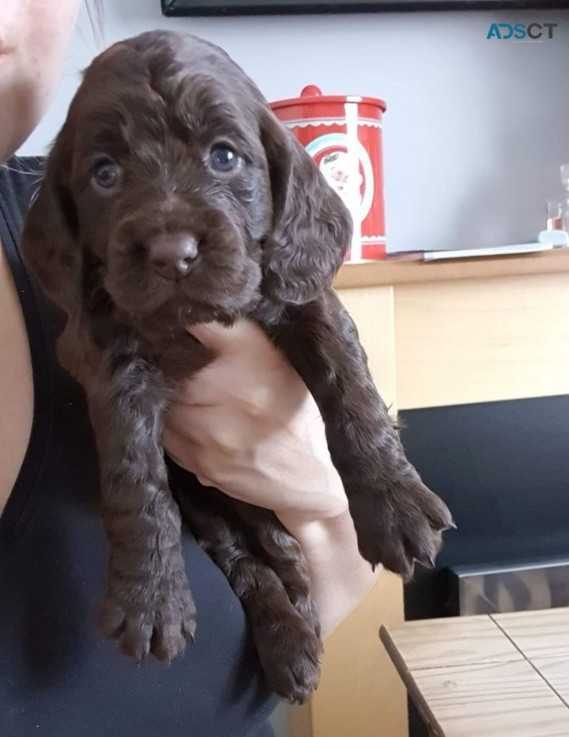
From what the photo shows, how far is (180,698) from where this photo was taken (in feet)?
2.81

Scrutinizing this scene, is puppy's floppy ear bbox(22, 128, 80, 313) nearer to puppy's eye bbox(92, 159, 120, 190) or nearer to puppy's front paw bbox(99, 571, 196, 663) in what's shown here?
puppy's eye bbox(92, 159, 120, 190)

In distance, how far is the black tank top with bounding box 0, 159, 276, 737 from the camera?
0.80 meters

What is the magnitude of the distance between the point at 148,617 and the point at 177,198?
1.33ft

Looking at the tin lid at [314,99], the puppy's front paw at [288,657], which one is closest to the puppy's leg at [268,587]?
the puppy's front paw at [288,657]

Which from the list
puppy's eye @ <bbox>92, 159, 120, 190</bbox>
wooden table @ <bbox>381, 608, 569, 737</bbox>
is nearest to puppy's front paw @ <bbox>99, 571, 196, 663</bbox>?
puppy's eye @ <bbox>92, 159, 120, 190</bbox>

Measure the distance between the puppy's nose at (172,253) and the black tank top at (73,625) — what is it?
23cm

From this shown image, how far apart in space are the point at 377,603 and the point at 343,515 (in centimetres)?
72

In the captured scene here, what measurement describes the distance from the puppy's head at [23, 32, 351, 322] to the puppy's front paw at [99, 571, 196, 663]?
27 cm

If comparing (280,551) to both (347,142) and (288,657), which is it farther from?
(347,142)

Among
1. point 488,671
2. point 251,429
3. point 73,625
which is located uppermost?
point 251,429

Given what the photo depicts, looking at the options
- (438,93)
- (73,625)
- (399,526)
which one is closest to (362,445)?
(399,526)

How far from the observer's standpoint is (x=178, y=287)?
2.47 feet

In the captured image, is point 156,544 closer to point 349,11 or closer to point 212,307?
point 212,307

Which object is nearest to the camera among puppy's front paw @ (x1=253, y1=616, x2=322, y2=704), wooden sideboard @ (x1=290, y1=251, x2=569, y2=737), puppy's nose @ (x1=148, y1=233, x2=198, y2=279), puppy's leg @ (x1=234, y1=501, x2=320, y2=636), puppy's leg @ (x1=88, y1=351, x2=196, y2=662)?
puppy's nose @ (x1=148, y1=233, x2=198, y2=279)
